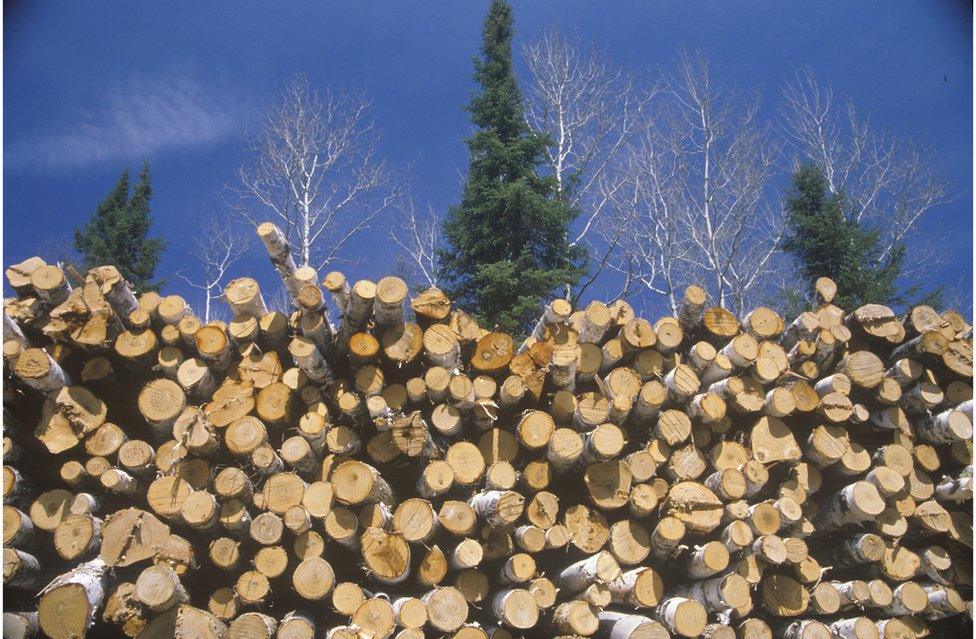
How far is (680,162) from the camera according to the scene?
16344mm

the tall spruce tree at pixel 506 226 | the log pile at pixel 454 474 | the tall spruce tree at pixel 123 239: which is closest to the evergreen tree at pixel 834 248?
the tall spruce tree at pixel 506 226

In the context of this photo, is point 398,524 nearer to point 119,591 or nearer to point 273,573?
point 273,573

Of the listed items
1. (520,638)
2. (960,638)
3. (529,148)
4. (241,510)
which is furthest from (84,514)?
(529,148)

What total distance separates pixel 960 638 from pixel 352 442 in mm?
3994

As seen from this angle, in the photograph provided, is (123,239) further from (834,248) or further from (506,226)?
(834,248)

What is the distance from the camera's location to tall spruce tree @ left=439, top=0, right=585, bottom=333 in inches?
439

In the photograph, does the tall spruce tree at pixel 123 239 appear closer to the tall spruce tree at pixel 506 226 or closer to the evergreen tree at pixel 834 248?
the tall spruce tree at pixel 506 226

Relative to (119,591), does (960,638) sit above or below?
above

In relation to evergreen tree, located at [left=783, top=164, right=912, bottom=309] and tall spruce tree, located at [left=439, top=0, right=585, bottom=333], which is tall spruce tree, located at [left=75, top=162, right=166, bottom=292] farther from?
evergreen tree, located at [left=783, top=164, right=912, bottom=309]

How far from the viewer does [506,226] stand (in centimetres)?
1196

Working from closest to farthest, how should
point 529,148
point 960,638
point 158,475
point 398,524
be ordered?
point 398,524, point 158,475, point 960,638, point 529,148

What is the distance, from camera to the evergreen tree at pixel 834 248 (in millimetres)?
12805

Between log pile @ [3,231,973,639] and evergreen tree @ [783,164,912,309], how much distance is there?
32.1ft

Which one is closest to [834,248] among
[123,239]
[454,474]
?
[454,474]
